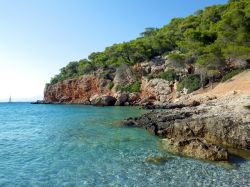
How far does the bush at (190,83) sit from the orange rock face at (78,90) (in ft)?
80.6

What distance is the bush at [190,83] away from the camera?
53938mm

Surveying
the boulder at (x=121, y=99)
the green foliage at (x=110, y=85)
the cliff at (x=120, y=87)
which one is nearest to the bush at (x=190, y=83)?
the cliff at (x=120, y=87)

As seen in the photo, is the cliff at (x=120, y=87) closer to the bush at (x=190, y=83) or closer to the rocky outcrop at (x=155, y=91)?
the rocky outcrop at (x=155, y=91)

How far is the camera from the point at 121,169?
43.0 ft

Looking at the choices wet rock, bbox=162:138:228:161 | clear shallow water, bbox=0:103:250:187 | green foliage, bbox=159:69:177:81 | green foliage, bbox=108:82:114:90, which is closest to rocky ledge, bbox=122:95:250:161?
wet rock, bbox=162:138:228:161

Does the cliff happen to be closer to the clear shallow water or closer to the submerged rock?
the clear shallow water

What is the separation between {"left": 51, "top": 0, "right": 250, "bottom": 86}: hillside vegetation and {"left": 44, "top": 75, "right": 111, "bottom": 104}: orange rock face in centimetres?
590

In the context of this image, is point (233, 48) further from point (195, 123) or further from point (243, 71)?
point (195, 123)

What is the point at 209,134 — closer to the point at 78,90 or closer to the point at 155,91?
the point at 155,91

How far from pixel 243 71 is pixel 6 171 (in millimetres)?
42372

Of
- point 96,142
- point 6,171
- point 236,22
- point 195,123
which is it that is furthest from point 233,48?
point 6,171

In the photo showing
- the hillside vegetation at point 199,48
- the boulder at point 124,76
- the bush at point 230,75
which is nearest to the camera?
the hillside vegetation at point 199,48

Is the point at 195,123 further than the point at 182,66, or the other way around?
the point at 182,66

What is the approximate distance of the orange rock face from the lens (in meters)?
80.4
